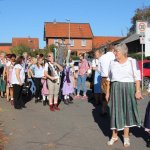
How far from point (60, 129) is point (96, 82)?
446cm

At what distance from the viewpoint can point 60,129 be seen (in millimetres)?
9328

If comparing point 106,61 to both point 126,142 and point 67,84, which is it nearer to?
point 126,142

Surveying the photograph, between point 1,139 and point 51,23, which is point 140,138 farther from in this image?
point 51,23

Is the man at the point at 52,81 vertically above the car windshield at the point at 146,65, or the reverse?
the car windshield at the point at 146,65

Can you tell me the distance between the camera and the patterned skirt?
7660 millimetres

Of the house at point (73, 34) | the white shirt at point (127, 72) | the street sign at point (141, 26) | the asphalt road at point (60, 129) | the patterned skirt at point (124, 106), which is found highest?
the house at point (73, 34)

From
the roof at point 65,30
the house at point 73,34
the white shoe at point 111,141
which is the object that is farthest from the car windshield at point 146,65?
the house at point 73,34

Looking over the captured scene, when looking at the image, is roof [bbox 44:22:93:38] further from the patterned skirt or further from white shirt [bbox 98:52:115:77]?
the patterned skirt

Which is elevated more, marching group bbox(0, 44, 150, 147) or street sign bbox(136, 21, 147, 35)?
street sign bbox(136, 21, 147, 35)

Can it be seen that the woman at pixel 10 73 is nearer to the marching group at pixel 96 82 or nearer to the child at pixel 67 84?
the marching group at pixel 96 82

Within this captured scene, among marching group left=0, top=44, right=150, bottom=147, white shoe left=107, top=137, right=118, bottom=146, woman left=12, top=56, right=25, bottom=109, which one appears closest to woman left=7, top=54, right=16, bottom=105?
marching group left=0, top=44, right=150, bottom=147

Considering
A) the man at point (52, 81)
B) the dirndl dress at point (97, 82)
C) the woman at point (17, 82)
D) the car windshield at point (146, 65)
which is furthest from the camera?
the car windshield at point (146, 65)

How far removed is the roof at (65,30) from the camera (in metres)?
93.2

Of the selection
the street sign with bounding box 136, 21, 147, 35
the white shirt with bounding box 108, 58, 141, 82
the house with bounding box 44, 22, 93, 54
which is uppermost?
the house with bounding box 44, 22, 93, 54
